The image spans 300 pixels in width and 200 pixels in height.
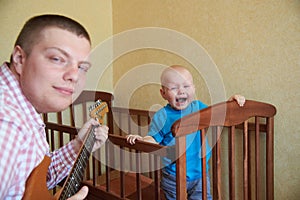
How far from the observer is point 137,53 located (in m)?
1.83

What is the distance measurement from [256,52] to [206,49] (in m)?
0.27

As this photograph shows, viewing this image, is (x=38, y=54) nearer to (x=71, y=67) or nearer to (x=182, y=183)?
(x=71, y=67)

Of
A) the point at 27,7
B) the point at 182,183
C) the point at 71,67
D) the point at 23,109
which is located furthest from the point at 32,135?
the point at 27,7

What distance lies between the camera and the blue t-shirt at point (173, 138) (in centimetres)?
117

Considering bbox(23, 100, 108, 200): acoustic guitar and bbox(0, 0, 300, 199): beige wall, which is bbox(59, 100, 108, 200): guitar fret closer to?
bbox(23, 100, 108, 200): acoustic guitar

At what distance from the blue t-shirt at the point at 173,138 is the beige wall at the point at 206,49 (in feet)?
0.96

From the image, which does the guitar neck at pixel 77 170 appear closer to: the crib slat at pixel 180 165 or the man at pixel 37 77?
the man at pixel 37 77

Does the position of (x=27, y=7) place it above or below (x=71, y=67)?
above

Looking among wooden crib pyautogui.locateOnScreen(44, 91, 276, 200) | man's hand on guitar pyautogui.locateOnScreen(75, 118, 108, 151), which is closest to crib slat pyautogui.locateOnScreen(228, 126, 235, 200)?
wooden crib pyautogui.locateOnScreen(44, 91, 276, 200)

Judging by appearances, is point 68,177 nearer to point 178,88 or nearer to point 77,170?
Result: point 77,170

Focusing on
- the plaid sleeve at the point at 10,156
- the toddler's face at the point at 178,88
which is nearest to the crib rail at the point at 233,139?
the toddler's face at the point at 178,88

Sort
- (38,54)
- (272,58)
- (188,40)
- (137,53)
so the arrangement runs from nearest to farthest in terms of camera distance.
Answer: (38,54)
(272,58)
(188,40)
(137,53)

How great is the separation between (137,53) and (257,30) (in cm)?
82

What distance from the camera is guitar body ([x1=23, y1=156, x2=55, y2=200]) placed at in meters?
0.56
